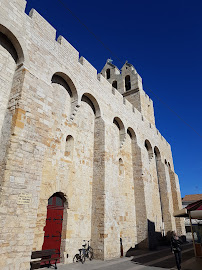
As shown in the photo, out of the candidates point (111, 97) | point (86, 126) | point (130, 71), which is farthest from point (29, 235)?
point (130, 71)

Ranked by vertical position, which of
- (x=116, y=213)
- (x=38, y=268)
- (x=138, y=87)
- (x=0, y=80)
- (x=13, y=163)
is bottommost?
(x=38, y=268)

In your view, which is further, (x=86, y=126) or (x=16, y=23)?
(x=86, y=126)

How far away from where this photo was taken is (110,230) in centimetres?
827

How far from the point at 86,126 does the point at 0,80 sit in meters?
4.68

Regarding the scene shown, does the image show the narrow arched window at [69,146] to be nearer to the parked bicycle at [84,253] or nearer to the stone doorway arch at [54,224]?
the stone doorway arch at [54,224]

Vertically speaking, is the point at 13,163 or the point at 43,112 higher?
the point at 43,112

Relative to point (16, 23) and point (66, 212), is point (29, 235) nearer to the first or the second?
point (66, 212)

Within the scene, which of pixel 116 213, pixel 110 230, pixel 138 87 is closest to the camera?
pixel 110 230

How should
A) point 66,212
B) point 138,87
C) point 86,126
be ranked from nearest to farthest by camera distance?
1. point 66,212
2. point 86,126
3. point 138,87

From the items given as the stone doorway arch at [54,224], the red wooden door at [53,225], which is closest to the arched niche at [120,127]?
the stone doorway arch at [54,224]

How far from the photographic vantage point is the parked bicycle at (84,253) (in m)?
7.24

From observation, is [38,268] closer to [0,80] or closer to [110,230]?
[110,230]

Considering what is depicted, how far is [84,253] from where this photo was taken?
7.32 meters

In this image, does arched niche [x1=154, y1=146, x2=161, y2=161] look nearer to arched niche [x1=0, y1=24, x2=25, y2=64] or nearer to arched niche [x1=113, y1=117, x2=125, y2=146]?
arched niche [x1=113, y1=117, x2=125, y2=146]
